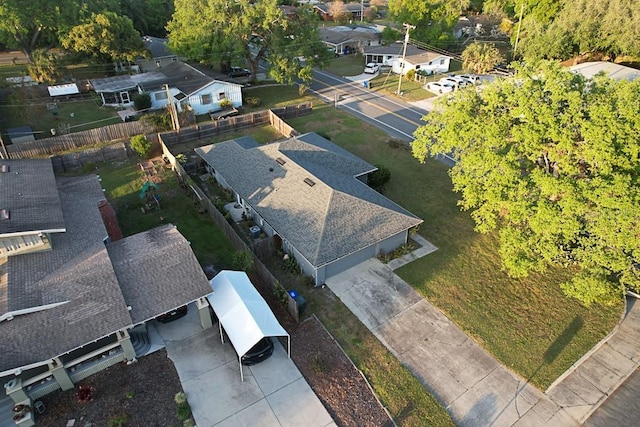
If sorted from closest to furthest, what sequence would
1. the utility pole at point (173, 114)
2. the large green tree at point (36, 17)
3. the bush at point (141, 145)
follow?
the bush at point (141, 145), the utility pole at point (173, 114), the large green tree at point (36, 17)

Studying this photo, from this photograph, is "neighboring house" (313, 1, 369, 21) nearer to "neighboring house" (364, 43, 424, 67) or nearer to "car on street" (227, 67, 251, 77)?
"neighboring house" (364, 43, 424, 67)

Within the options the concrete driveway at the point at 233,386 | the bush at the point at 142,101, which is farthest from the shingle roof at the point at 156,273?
the bush at the point at 142,101

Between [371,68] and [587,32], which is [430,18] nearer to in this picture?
[371,68]

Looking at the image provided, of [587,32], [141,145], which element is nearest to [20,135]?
[141,145]

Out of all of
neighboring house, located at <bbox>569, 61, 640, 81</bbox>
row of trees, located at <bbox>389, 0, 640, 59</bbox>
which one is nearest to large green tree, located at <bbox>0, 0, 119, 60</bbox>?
row of trees, located at <bbox>389, 0, 640, 59</bbox>

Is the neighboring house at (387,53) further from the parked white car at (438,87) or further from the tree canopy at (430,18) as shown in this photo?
the parked white car at (438,87)

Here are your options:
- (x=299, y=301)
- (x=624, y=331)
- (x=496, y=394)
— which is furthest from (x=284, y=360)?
(x=624, y=331)
